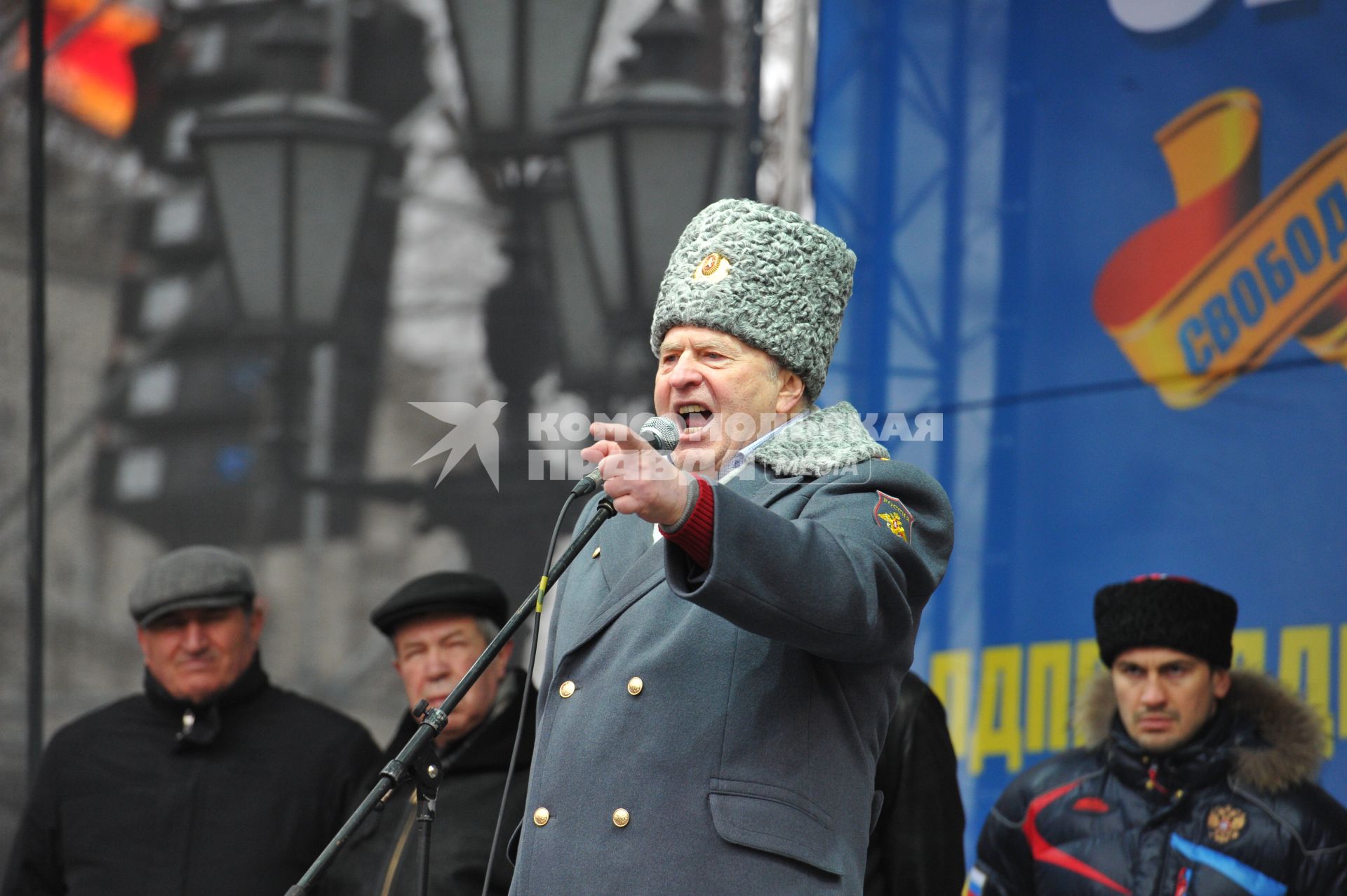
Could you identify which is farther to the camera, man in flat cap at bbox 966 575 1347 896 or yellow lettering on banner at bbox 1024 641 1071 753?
yellow lettering on banner at bbox 1024 641 1071 753

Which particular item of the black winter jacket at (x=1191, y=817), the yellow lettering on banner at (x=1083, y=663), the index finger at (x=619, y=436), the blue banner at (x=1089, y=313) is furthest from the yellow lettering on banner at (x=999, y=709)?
the index finger at (x=619, y=436)

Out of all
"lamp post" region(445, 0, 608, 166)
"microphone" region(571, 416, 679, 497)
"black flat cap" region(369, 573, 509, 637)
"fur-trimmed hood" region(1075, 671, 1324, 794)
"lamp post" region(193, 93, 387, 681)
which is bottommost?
"fur-trimmed hood" region(1075, 671, 1324, 794)

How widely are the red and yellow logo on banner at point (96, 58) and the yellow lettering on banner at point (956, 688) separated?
3054 mm

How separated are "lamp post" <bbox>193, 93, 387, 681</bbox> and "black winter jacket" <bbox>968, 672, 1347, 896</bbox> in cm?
256

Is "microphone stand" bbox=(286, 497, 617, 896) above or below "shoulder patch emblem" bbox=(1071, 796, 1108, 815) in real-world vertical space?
above

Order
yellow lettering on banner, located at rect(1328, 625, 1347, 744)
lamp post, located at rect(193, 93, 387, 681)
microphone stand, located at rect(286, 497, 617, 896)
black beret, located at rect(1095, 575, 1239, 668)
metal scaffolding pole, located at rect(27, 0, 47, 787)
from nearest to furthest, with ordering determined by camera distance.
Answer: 1. microphone stand, located at rect(286, 497, 617, 896)
2. black beret, located at rect(1095, 575, 1239, 668)
3. yellow lettering on banner, located at rect(1328, 625, 1347, 744)
4. metal scaffolding pole, located at rect(27, 0, 47, 787)
5. lamp post, located at rect(193, 93, 387, 681)

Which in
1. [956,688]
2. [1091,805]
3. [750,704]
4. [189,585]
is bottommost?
[1091,805]

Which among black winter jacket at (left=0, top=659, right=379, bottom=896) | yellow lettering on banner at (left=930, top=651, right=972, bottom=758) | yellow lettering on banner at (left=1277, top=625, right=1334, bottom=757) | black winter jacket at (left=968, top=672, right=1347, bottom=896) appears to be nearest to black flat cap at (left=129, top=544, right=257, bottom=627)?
black winter jacket at (left=0, top=659, right=379, bottom=896)

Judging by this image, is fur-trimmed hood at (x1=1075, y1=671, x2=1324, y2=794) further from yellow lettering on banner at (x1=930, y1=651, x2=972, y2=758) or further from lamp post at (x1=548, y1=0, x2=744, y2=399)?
lamp post at (x1=548, y1=0, x2=744, y2=399)

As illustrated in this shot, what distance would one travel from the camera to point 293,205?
5.27 m

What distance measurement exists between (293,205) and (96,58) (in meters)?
0.77

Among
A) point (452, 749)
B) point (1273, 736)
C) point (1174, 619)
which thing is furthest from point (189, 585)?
point (1273, 736)

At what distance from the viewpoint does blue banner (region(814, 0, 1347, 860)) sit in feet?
12.6

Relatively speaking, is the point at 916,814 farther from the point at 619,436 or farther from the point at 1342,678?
the point at 619,436
